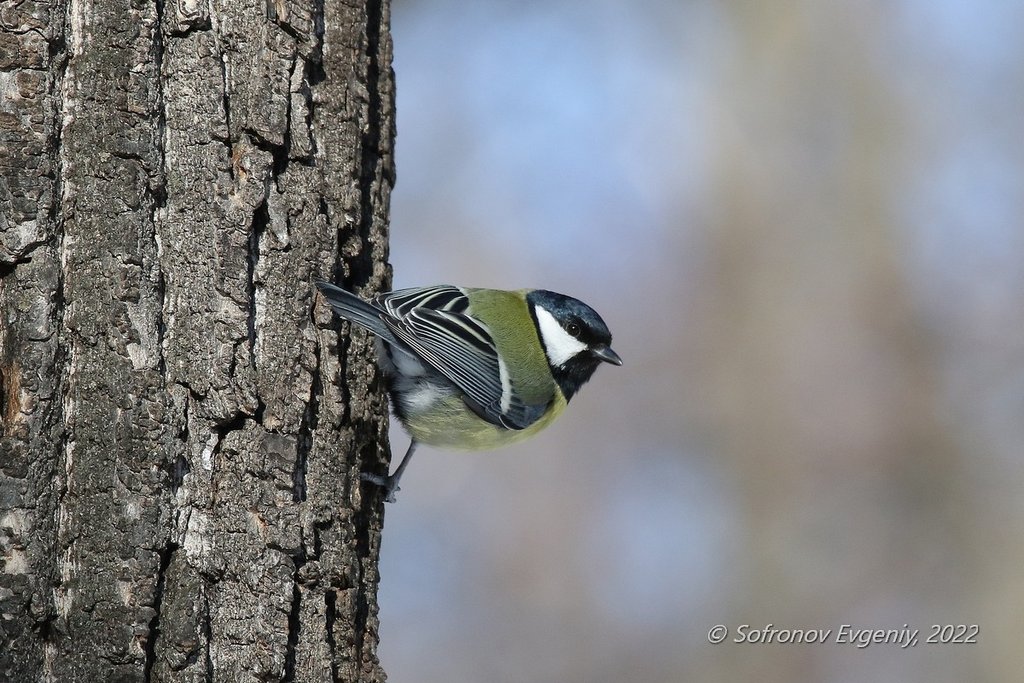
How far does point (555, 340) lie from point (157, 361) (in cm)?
168

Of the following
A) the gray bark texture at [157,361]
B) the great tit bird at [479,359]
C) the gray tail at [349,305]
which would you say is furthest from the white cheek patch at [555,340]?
the gray bark texture at [157,361]

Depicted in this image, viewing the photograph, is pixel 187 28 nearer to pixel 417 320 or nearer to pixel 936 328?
pixel 417 320

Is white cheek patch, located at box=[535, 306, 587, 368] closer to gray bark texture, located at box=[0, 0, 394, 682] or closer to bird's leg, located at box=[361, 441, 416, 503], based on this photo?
bird's leg, located at box=[361, 441, 416, 503]

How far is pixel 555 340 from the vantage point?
3.45m

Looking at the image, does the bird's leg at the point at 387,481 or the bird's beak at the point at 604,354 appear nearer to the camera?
the bird's leg at the point at 387,481

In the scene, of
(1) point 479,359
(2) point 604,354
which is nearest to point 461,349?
(1) point 479,359

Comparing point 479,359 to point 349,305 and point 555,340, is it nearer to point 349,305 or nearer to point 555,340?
point 555,340

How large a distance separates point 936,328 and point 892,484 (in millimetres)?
1095

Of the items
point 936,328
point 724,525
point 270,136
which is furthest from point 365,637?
point 936,328

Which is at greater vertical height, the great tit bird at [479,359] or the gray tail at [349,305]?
the great tit bird at [479,359]

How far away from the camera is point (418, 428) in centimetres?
306

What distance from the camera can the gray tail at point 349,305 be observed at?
214 cm

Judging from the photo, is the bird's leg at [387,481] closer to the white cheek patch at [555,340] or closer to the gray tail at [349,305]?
the gray tail at [349,305]

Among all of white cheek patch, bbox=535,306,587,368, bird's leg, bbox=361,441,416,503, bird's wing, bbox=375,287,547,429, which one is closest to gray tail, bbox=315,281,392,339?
bird's wing, bbox=375,287,547,429
